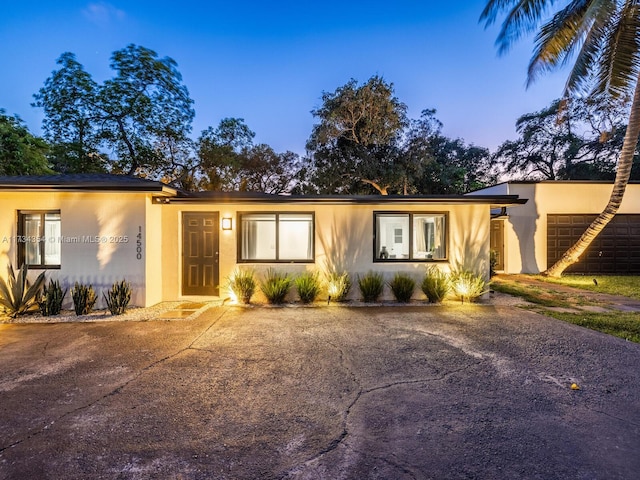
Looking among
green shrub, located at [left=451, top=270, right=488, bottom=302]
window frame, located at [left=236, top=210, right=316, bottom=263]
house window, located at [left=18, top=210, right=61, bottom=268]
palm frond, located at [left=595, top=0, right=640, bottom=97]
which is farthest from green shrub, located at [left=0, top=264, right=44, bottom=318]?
palm frond, located at [left=595, top=0, right=640, bottom=97]

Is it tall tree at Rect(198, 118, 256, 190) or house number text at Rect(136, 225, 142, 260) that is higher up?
tall tree at Rect(198, 118, 256, 190)

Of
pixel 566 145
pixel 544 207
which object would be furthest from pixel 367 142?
pixel 566 145

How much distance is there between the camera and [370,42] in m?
15.0

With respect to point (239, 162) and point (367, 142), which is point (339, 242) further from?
point (239, 162)

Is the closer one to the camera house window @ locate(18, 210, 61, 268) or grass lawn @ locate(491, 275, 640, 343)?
grass lawn @ locate(491, 275, 640, 343)

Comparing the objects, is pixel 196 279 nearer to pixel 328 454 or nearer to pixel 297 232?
pixel 297 232

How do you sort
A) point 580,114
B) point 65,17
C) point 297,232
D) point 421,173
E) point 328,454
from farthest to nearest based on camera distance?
1. point 580,114
2. point 421,173
3. point 65,17
4. point 297,232
5. point 328,454

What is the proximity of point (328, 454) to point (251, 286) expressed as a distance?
5556 mm

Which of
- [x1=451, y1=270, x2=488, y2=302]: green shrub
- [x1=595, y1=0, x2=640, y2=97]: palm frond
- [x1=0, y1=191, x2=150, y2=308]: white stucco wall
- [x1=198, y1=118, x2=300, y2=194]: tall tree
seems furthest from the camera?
[x1=198, y1=118, x2=300, y2=194]: tall tree

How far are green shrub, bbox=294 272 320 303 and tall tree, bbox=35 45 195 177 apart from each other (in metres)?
14.4

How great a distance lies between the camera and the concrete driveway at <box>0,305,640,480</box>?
7.38ft

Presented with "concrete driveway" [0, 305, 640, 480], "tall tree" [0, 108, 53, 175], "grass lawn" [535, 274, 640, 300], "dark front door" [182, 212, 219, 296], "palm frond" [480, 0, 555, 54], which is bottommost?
"concrete driveway" [0, 305, 640, 480]

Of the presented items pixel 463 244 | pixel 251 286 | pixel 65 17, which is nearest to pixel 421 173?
pixel 463 244

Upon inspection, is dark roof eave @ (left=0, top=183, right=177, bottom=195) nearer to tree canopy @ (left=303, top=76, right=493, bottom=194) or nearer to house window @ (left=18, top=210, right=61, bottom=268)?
house window @ (left=18, top=210, right=61, bottom=268)
